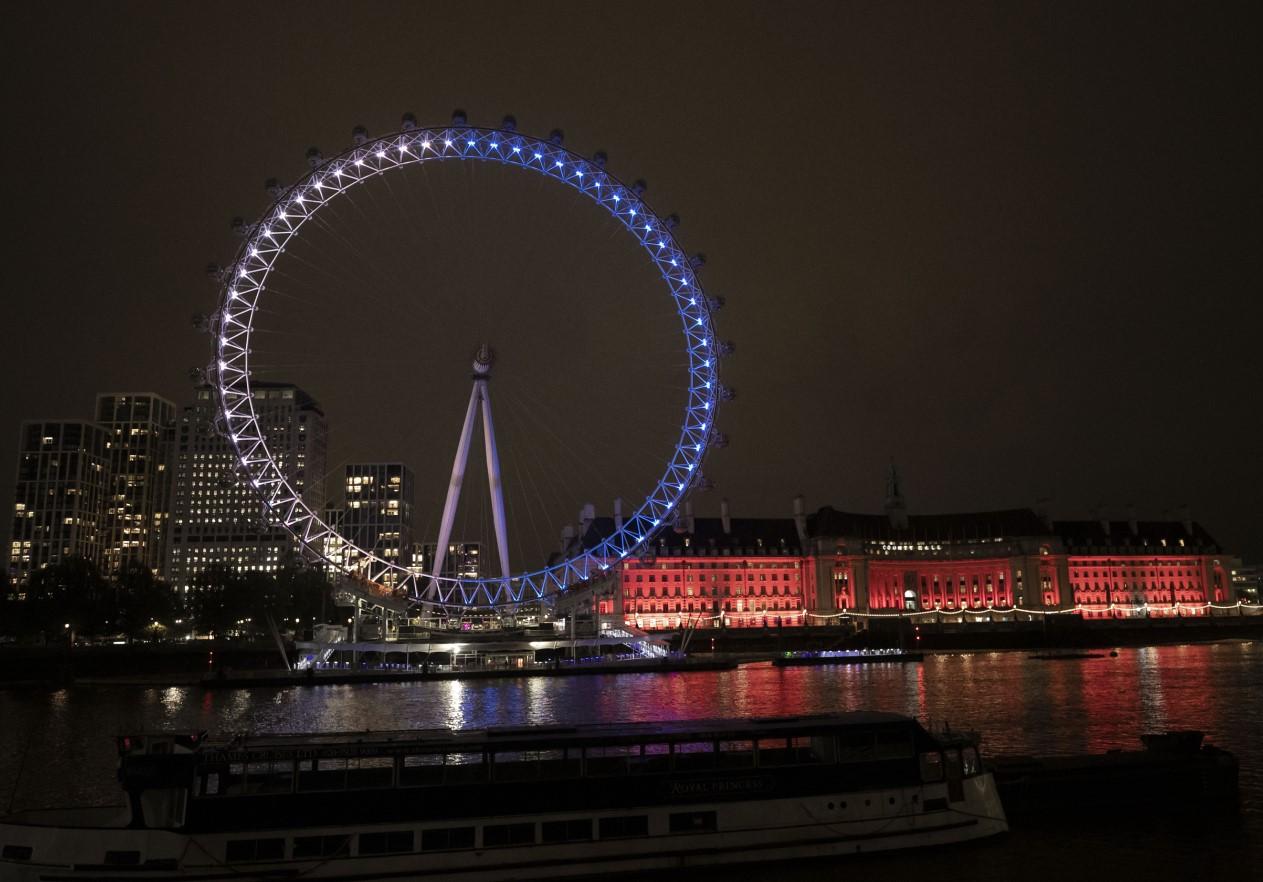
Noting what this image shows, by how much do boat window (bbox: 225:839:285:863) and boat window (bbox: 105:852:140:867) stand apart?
1498mm

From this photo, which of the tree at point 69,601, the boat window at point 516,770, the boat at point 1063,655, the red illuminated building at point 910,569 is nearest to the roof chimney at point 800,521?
the red illuminated building at point 910,569

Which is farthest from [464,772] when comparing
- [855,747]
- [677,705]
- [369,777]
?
[677,705]

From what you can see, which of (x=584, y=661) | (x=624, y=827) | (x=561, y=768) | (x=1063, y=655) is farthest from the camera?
(x=1063, y=655)

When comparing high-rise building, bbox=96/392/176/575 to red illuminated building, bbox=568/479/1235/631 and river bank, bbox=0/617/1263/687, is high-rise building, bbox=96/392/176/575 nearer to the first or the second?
red illuminated building, bbox=568/479/1235/631

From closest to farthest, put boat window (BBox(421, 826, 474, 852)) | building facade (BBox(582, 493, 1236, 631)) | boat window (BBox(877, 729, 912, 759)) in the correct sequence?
boat window (BBox(421, 826, 474, 852)) < boat window (BBox(877, 729, 912, 759)) < building facade (BBox(582, 493, 1236, 631))

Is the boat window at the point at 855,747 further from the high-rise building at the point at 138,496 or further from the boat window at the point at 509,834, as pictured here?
the high-rise building at the point at 138,496

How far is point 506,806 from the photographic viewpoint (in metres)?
20.2

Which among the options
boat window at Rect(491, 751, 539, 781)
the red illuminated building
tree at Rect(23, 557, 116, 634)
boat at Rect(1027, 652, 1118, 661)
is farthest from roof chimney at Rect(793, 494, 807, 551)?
boat window at Rect(491, 751, 539, 781)

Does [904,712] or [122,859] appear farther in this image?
[904,712]

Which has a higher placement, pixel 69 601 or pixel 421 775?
pixel 69 601

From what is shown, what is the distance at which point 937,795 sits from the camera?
22156 millimetres

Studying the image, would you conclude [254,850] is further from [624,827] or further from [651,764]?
[651,764]

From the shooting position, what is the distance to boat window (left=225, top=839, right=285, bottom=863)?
19188 millimetres

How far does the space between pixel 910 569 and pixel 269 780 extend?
132 metres
